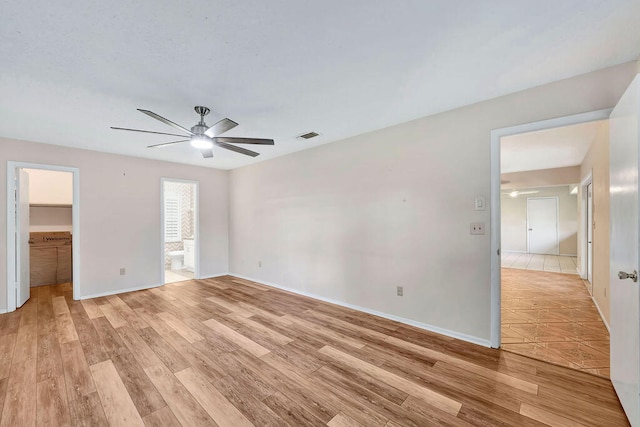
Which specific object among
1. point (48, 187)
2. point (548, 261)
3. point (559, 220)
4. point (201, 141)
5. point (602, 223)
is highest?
point (201, 141)

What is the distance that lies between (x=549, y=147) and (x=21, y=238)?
8.51 metres

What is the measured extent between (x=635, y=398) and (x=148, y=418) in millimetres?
2958

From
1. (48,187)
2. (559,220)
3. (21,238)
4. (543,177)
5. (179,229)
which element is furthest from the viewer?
(559,220)

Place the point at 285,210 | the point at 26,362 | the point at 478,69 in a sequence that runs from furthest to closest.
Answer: the point at 285,210 → the point at 26,362 → the point at 478,69

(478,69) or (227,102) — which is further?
(227,102)

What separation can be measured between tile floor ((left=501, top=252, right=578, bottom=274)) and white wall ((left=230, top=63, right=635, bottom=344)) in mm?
5269

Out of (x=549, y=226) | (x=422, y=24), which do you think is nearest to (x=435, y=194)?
(x=422, y=24)

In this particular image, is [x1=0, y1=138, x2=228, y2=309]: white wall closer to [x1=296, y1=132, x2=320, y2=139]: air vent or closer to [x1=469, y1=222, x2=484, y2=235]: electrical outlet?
[x1=296, y1=132, x2=320, y2=139]: air vent

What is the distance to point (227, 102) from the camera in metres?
2.53

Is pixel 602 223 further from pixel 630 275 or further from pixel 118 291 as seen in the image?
pixel 118 291

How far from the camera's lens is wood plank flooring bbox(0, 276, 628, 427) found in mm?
1666

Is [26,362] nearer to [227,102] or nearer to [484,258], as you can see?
[227,102]

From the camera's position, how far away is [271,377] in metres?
2.07

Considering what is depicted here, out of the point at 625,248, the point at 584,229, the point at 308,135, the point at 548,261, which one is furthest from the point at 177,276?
the point at 548,261
